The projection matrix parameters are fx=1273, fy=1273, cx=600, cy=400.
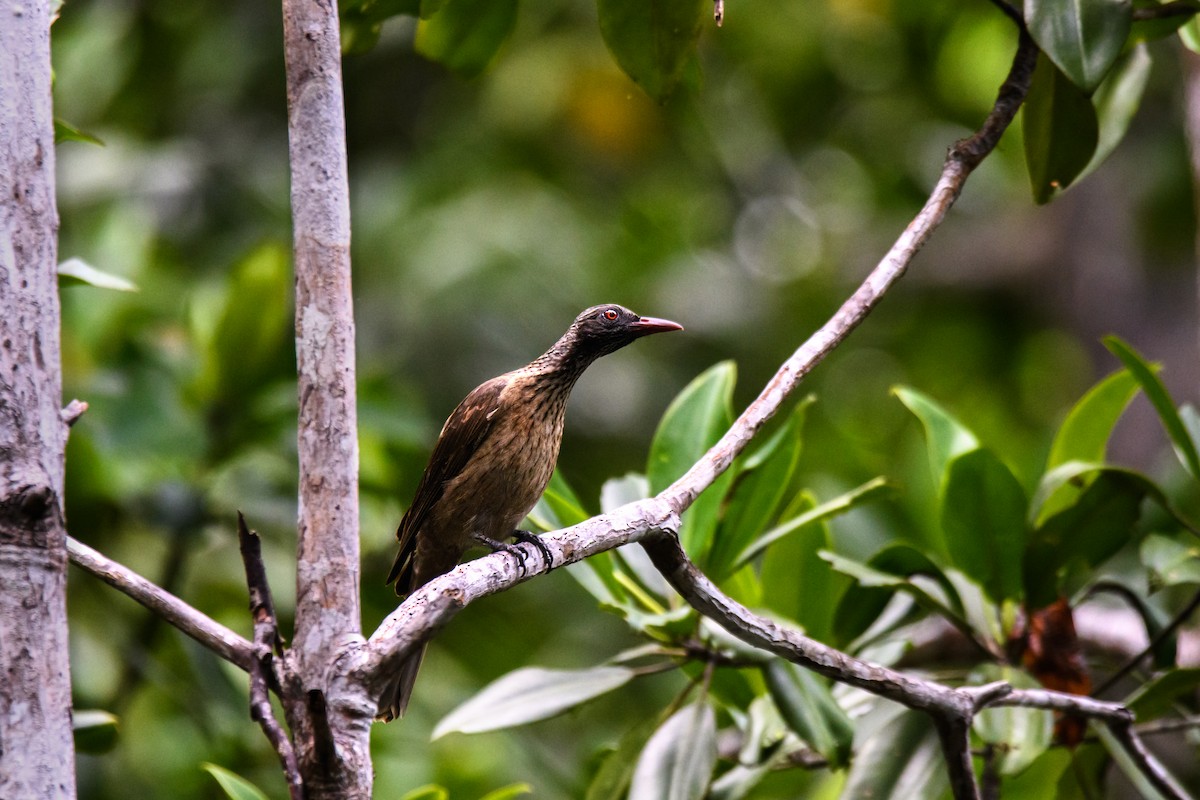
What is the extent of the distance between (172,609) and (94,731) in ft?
4.34

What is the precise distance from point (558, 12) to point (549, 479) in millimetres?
6313

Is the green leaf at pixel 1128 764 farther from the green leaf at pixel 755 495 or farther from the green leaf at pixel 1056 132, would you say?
the green leaf at pixel 1056 132

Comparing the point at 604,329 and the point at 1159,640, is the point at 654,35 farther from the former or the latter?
the point at 1159,640

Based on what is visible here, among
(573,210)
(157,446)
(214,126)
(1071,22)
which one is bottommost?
(1071,22)

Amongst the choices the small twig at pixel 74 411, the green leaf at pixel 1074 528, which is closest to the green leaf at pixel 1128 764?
the green leaf at pixel 1074 528

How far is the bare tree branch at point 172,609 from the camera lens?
2.06 m

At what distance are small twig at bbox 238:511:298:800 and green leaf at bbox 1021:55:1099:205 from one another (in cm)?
211

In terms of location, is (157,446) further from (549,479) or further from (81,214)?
(81,214)

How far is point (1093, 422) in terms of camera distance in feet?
12.0

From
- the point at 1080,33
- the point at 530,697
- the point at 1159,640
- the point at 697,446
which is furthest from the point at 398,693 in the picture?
the point at 1080,33

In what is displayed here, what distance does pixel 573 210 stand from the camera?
934 cm

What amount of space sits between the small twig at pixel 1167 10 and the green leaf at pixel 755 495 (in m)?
1.23

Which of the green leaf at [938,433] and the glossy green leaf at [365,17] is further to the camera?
the green leaf at [938,433]

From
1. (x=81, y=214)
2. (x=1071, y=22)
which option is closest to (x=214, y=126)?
(x=81, y=214)
